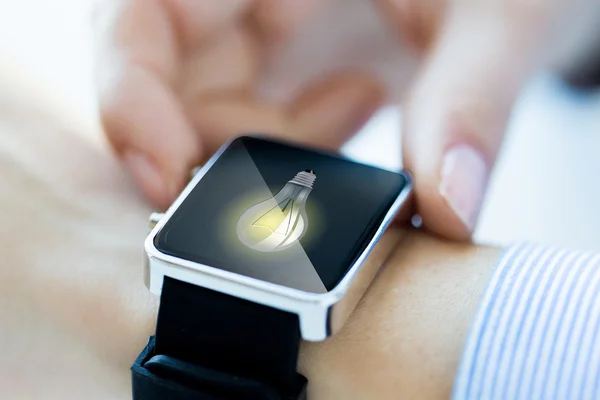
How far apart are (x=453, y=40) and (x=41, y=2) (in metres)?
0.71

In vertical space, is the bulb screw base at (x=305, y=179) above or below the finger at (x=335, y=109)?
above

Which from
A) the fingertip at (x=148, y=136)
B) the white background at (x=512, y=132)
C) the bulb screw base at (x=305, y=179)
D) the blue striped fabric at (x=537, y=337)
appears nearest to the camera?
the blue striped fabric at (x=537, y=337)

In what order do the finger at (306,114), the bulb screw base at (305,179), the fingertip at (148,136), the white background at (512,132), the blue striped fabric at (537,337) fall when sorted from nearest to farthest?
the blue striped fabric at (537,337), the bulb screw base at (305,179), the fingertip at (148,136), the finger at (306,114), the white background at (512,132)

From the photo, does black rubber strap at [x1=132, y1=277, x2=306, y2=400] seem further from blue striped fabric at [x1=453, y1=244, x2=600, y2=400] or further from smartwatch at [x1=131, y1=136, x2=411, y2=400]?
blue striped fabric at [x1=453, y1=244, x2=600, y2=400]

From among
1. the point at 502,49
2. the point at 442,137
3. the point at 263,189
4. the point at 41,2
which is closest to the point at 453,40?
the point at 502,49

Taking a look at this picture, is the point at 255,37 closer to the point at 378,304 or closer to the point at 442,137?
the point at 442,137

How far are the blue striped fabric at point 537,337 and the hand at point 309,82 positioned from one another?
11cm

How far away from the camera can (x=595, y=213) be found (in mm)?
1031

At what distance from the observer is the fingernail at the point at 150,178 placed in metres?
0.72

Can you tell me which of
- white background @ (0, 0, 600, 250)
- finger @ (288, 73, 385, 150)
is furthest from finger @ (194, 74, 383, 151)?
white background @ (0, 0, 600, 250)

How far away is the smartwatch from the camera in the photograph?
528 millimetres

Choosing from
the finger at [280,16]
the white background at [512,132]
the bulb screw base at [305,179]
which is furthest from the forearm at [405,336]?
the finger at [280,16]

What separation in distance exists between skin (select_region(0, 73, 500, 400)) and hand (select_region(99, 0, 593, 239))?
0.18 ft

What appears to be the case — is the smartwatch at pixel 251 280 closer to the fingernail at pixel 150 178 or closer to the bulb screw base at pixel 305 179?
the bulb screw base at pixel 305 179
